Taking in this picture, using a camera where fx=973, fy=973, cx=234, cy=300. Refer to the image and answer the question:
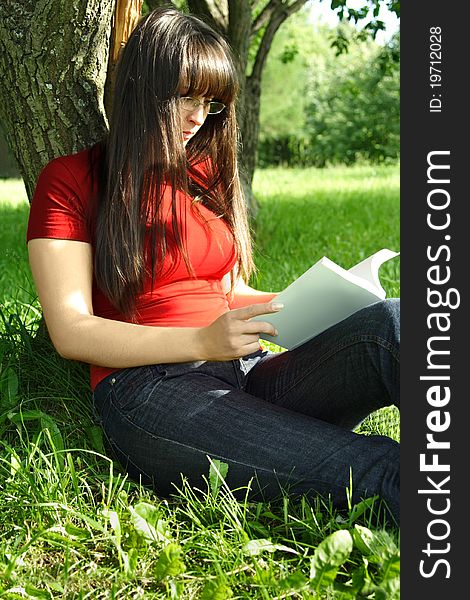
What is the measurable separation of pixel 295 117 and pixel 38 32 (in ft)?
99.4

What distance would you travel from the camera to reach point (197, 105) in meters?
2.71

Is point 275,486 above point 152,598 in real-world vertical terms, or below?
above

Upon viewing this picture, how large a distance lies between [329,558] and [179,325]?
782mm

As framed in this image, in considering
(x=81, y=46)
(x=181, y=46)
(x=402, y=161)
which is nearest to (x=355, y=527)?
(x=402, y=161)

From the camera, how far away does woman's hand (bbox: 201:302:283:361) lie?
2410 mm

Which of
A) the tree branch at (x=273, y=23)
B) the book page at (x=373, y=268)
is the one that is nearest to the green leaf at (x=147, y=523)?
the book page at (x=373, y=268)

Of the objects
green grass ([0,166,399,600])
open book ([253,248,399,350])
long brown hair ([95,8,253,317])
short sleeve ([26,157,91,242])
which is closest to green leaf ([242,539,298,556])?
green grass ([0,166,399,600])

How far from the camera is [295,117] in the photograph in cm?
3288

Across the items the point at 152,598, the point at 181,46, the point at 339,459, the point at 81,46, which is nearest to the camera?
the point at 152,598

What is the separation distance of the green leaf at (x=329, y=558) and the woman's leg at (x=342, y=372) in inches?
17.6

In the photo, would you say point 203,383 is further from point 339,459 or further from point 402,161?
point 402,161

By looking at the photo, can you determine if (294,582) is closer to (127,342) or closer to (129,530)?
(129,530)

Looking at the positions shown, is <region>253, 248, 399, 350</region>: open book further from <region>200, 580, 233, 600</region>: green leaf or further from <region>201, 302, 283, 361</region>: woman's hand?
<region>200, 580, 233, 600</region>: green leaf

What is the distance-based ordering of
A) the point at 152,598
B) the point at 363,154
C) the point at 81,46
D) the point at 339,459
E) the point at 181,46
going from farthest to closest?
the point at 363,154 < the point at 81,46 < the point at 181,46 < the point at 339,459 < the point at 152,598
